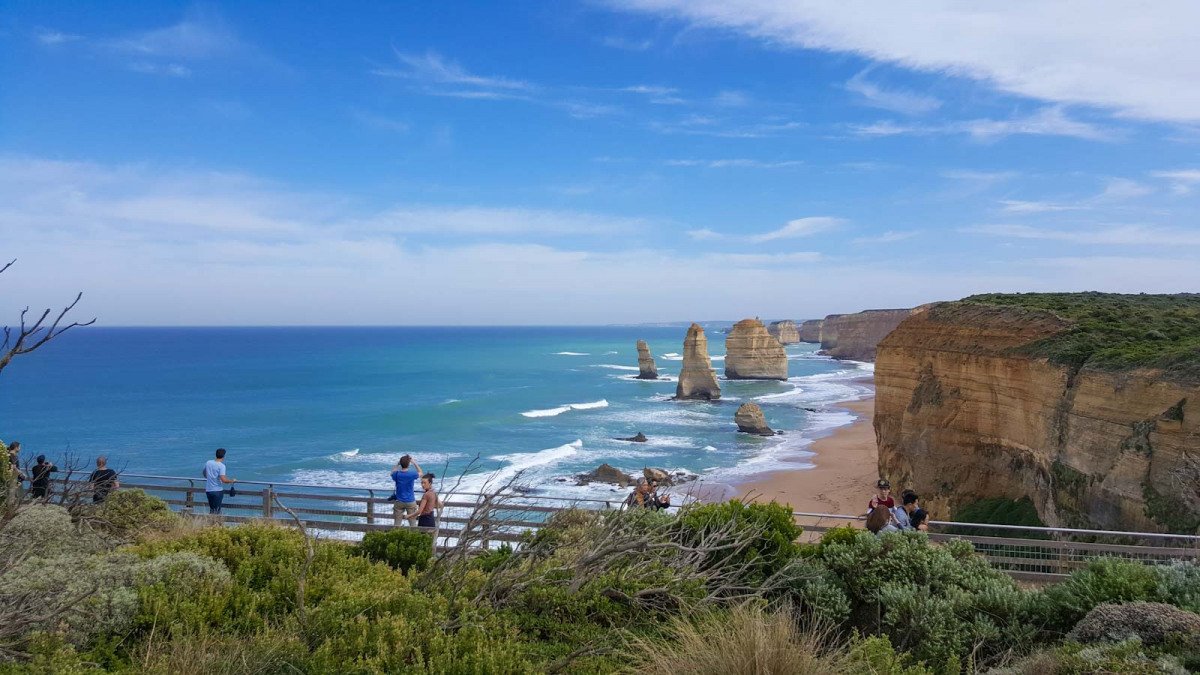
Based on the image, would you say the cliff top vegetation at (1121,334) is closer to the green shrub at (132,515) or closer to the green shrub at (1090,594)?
the green shrub at (1090,594)

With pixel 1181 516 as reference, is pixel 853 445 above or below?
below

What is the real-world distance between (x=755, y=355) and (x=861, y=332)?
44.8 metres

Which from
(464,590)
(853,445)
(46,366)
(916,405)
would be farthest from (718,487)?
(46,366)

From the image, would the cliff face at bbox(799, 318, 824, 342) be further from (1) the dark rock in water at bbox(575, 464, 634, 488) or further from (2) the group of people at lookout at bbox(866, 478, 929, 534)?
(2) the group of people at lookout at bbox(866, 478, 929, 534)

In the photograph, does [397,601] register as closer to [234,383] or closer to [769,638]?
[769,638]

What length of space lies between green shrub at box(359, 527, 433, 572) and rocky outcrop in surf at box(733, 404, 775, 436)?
142ft

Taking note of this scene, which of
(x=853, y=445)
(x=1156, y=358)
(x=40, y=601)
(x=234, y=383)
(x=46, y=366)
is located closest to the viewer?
(x=40, y=601)

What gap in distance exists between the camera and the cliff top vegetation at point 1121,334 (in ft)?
55.9

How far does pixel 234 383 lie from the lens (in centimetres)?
8069

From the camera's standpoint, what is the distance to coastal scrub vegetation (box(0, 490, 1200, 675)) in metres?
4.70

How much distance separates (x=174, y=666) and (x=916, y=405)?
25.0 metres

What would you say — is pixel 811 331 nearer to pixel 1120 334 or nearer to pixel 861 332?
pixel 861 332

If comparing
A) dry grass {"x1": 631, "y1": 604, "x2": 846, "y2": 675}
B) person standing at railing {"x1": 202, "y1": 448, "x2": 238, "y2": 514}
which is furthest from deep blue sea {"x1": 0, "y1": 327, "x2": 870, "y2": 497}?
dry grass {"x1": 631, "y1": 604, "x2": 846, "y2": 675}

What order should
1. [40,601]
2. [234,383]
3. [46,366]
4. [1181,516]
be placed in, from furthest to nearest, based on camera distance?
[46,366] → [234,383] → [1181,516] → [40,601]
